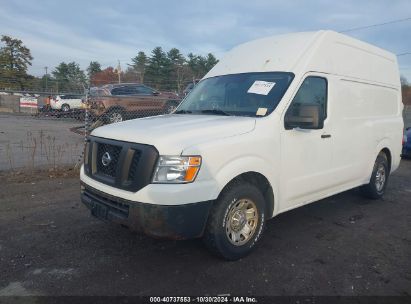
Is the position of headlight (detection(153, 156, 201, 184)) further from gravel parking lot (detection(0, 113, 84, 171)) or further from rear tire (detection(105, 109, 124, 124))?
rear tire (detection(105, 109, 124, 124))

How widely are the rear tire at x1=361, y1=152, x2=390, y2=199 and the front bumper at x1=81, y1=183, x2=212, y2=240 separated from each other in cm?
390

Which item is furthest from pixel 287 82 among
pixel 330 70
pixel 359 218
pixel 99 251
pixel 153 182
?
pixel 99 251

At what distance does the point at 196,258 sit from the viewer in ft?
12.8

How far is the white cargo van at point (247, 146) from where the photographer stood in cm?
331

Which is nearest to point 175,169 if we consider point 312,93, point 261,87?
point 261,87

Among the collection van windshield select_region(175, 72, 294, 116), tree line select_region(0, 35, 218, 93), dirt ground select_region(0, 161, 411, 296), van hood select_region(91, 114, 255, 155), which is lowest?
dirt ground select_region(0, 161, 411, 296)

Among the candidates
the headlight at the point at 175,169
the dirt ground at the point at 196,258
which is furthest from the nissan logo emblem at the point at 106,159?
the dirt ground at the point at 196,258

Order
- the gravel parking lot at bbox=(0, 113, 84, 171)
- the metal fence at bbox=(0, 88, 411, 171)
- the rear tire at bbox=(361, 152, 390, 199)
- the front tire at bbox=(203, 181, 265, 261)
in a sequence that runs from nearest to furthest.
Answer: the front tire at bbox=(203, 181, 265, 261), the rear tire at bbox=(361, 152, 390, 199), the gravel parking lot at bbox=(0, 113, 84, 171), the metal fence at bbox=(0, 88, 411, 171)

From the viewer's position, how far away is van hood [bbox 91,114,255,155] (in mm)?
3330

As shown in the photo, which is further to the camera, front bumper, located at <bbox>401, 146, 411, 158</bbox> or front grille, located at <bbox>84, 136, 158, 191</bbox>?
front bumper, located at <bbox>401, 146, 411, 158</bbox>

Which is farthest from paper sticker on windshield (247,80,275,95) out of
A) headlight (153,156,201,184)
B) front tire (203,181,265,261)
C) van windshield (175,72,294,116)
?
headlight (153,156,201,184)

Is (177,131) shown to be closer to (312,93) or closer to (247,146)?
(247,146)

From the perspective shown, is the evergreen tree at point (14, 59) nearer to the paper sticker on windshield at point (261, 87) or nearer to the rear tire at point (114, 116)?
the rear tire at point (114, 116)

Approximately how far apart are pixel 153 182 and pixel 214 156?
0.62 metres
